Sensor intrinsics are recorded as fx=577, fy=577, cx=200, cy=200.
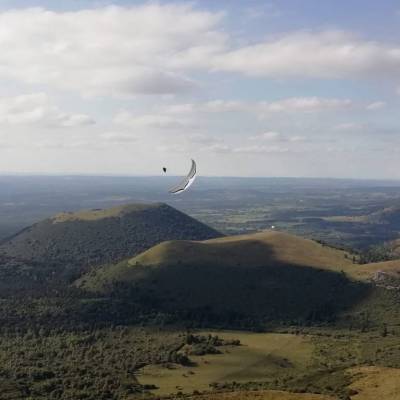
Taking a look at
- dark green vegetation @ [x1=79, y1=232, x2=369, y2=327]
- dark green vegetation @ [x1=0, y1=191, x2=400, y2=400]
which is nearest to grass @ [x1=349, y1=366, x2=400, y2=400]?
dark green vegetation @ [x1=0, y1=191, x2=400, y2=400]

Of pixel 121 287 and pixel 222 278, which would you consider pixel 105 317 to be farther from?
pixel 222 278

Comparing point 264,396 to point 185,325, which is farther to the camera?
point 185,325

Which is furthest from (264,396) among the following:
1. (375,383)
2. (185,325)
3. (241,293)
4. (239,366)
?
(241,293)

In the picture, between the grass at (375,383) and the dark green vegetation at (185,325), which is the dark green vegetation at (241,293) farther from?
the grass at (375,383)

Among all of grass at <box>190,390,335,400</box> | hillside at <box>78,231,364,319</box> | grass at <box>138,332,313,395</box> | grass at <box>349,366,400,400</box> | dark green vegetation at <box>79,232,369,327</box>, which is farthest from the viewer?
hillside at <box>78,231,364,319</box>

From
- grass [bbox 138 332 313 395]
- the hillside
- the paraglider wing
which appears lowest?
grass [bbox 138 332 313 395]

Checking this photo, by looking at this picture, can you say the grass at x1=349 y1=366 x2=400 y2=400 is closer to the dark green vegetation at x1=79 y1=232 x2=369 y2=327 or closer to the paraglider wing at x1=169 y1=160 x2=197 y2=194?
the paraglider wing at x1=169 y1=160 x2=197 y2=194

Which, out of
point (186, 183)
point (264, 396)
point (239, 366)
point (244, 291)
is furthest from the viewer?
point (244, 291)

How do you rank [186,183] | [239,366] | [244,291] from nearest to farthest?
[186,183] < [239,366] < [244,291]

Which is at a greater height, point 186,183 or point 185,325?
point 186,183

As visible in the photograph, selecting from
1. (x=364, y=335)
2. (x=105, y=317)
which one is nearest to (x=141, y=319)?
(x=105, y=317)

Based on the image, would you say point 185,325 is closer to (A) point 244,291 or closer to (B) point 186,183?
(A) point 244,291
